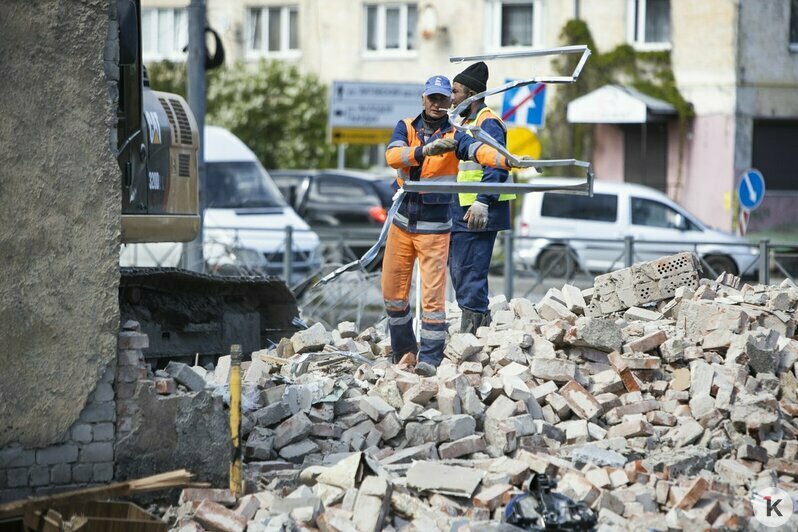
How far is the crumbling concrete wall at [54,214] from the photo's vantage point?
19.8ft

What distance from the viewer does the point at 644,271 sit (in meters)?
9.64

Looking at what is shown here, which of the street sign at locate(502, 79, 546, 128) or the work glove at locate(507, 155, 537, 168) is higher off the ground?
the street sign at locate(502, 79, 546, 128)

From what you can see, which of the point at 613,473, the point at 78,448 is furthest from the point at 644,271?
the point at 78,448

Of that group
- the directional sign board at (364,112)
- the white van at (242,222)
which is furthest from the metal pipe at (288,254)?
the directional sign board at (364,112)

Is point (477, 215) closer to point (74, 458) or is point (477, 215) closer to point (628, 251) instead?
point (74, 458)

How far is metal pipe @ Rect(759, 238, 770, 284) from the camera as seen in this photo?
14102mm

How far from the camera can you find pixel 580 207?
22141mm

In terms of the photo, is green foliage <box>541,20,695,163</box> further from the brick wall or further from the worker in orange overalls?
the brick wall

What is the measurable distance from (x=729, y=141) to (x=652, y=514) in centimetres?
2384

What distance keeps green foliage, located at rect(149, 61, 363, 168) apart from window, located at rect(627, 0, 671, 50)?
7.58m

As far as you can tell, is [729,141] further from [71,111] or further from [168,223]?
[71,111]

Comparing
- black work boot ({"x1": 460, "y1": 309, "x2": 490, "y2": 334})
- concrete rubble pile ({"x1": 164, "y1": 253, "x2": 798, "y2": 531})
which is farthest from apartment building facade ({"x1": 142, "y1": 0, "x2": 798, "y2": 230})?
concrete rubble pile ({"x1": 164, "y1": 253, "x2": 798, "y2": 531})

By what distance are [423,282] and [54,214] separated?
3043 millimetres

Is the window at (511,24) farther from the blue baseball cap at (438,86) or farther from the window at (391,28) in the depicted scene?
the blue baseball cap at (438,86)
